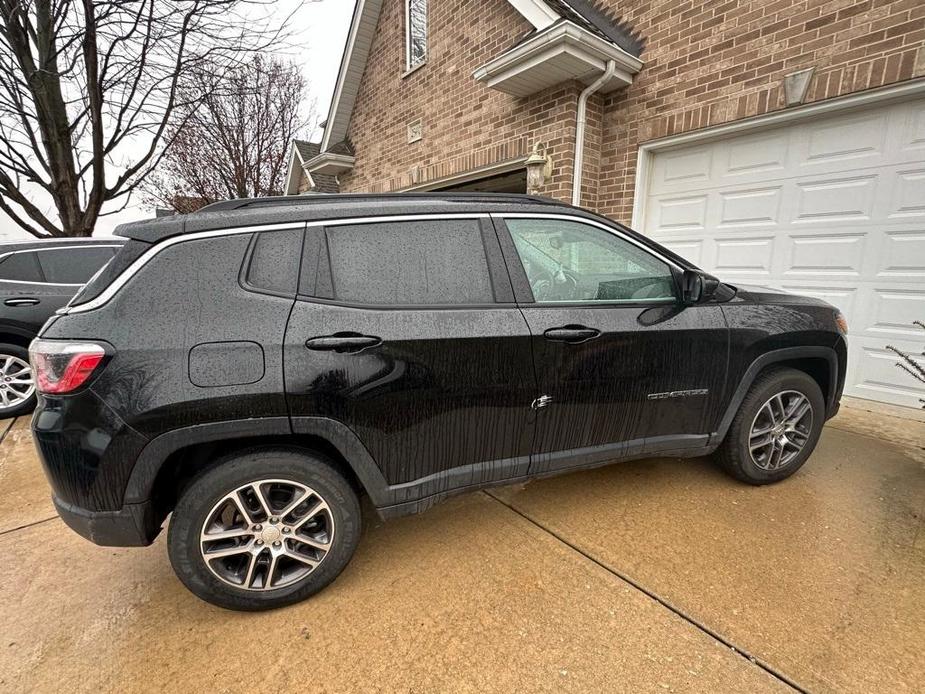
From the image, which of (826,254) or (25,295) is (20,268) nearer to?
(25,295)

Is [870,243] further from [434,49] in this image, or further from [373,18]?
[373,18]

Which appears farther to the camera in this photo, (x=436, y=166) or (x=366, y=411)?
(x=436, y=166)

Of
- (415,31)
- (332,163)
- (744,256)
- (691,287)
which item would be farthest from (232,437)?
(332,163)

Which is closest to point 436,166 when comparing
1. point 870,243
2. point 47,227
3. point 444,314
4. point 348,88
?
point 348,88

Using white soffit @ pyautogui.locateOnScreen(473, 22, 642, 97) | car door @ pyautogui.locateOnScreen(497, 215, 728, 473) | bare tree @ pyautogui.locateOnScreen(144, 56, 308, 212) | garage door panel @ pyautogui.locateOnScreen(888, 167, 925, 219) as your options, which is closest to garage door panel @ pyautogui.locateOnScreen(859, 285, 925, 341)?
garage door panel @ pyautogui.locateOnScreen(888, 167, 925, 219)

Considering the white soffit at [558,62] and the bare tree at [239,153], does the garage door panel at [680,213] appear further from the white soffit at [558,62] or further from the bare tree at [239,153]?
the bare tree at [239,153]

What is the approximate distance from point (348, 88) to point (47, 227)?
242 inches

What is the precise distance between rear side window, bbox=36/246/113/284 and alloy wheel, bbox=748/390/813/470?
5.93m

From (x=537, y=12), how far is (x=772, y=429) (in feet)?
16.5

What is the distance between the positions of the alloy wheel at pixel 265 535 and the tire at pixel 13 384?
4.23 m

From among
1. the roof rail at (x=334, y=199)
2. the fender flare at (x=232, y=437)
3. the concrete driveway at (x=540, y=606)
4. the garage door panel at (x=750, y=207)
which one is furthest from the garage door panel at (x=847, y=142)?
the fender flare at (x=232, y=437)

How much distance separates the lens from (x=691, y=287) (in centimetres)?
250

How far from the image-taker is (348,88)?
9781 millimetres

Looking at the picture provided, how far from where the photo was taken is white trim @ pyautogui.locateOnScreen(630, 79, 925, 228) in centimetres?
387
